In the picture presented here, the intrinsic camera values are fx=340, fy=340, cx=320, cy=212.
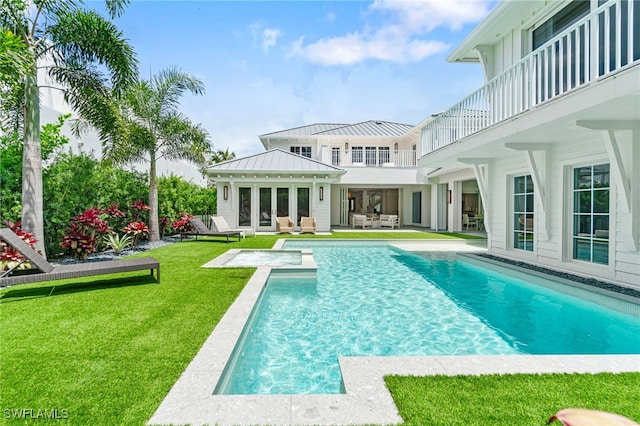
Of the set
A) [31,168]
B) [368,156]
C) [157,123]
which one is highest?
[368,156]

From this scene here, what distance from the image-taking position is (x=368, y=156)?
26438 millimetres

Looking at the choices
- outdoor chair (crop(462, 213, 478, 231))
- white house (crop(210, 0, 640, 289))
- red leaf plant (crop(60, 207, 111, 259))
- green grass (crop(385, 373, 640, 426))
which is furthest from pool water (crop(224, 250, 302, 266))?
outdoor chair (crop(462, 213, 478, 231))

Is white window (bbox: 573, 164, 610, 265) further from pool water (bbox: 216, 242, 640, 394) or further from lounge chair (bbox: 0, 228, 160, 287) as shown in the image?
lounge chair (bbox: 0, 228, 160, 287)

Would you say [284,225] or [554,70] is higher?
[554,70]

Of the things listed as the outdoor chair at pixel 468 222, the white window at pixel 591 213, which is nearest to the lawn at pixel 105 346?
the white window at pixel 591 213

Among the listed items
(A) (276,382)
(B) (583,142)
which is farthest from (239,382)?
(B) (583,142)

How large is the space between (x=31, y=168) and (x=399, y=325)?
9163 millimetres

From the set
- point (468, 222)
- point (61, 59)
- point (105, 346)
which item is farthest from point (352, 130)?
point (105, 346)

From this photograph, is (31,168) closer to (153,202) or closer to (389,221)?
(153,202)

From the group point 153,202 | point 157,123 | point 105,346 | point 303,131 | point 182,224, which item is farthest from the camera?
point 303,131

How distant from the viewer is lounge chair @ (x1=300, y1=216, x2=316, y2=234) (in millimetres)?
19125

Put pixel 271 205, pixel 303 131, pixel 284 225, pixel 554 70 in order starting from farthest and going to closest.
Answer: pixel 303 131
pixel 271 205
pixel 284 225
pixel 554 70

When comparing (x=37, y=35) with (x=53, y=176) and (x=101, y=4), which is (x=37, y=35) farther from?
(x=53, y=176)

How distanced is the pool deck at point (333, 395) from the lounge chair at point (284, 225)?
1498 cm
